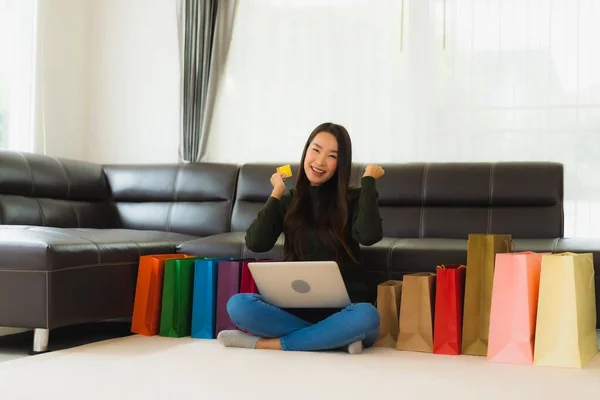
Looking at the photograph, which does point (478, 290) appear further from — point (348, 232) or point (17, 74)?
point (17, 74)

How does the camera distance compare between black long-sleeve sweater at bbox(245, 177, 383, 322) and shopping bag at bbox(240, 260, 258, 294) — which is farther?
shopping bag at bbox(240, 260, 258, 294)

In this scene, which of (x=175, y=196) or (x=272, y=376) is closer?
(x=272, y=376)

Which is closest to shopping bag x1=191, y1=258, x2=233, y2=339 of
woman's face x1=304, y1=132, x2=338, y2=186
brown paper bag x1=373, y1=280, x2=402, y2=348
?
woman's face x1=304, y1=132, x2=338, y2=186

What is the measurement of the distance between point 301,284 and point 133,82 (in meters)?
2.64

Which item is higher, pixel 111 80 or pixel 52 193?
pixel 111 80

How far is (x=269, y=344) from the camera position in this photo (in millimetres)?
2961

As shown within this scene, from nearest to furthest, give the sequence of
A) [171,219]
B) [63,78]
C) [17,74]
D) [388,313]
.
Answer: [388,313] → [171,219] → [17,74] → [63,78]

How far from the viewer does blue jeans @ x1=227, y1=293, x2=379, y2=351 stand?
111 inches

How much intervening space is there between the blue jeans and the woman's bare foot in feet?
0.06

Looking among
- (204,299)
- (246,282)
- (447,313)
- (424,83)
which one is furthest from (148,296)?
(424,83)

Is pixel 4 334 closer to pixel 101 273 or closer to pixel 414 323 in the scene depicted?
pixel 101 273

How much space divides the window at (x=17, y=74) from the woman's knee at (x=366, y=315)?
8.77 feet

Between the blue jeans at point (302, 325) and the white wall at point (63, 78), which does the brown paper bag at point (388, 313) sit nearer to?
the blue jeans at point (302, 325)

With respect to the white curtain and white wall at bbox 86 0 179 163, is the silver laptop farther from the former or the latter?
white wall at bbox 86 0 179 163
